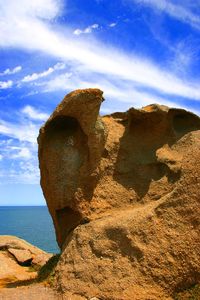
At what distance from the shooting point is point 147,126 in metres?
16.5

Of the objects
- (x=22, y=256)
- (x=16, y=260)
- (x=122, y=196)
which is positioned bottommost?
(x=16, y=260)

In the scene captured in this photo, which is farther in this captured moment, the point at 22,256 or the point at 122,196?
the point at 22,256

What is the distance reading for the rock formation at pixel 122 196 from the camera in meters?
13.1

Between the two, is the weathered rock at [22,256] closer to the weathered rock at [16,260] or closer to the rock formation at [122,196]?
the weathered rock at [16,260]

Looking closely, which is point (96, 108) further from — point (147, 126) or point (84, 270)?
point (84, 270)

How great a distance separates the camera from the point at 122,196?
1554 centimetres

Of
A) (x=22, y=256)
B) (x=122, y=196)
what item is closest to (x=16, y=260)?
(x=22, y=256)

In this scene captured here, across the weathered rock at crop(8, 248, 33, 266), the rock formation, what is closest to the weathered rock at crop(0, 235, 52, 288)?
the weathered rock at crop(8, 248, 33, 266)

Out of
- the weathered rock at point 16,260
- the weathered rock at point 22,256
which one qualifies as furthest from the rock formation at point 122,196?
the weathered rock at point 22,256

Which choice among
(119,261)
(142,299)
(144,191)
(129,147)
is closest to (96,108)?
(129,147)

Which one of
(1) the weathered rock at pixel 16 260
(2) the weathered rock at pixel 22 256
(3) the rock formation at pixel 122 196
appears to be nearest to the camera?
(3) the rock formation at pixel 122 196

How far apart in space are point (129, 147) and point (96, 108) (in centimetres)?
206

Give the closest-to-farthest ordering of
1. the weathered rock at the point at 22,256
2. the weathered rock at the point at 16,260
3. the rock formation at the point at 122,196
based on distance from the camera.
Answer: the rock formation at the point at 122,196 → the weathered rock at the point at 16,260 → the weathered rock at the point at 22,256

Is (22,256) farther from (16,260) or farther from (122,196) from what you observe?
(122,196)
